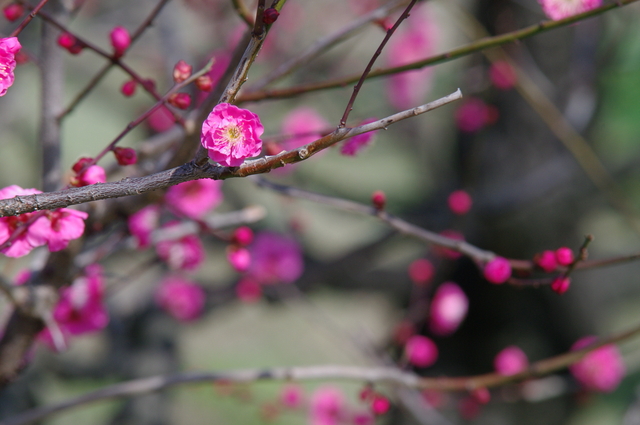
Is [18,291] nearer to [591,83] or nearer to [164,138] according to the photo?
[164,138]

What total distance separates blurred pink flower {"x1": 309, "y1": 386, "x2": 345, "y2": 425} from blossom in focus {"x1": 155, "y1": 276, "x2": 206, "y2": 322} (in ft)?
2.05

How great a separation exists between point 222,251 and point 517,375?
6.67 ft

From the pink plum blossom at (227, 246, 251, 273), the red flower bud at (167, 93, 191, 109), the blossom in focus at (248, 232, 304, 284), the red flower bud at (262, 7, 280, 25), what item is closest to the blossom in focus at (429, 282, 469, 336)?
the blossom in focus at (248, 232, 304, 284)

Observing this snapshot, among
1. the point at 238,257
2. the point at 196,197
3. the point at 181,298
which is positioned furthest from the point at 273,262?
the point at 238,257

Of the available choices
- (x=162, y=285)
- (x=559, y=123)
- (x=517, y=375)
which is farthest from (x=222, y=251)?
(x=517, y=375)

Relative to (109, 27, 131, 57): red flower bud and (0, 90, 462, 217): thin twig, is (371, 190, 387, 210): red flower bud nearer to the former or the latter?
(0, 90, 462, 217): thin twig

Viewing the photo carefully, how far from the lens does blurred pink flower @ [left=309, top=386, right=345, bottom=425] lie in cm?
206

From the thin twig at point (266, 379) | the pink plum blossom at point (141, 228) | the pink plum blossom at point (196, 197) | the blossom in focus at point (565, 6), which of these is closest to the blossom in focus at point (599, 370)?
the thin twig at point (266, 379)

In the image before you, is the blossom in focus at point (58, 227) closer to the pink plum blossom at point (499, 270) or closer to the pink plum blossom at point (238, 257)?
the pink plum blossom at point (238, 257)

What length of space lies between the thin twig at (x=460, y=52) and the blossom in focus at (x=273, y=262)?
43.2 inches

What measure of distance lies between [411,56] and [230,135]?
7.72 ft

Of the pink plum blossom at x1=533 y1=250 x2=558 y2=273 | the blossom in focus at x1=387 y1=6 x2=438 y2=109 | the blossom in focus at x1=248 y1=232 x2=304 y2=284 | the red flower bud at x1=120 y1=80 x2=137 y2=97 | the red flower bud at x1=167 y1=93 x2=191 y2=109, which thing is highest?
the blossom in focus at x1=387 y1=6 x2=438 y2=109

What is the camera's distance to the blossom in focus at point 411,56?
2.61 m

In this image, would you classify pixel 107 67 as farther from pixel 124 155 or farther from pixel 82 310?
pixel 82 310
